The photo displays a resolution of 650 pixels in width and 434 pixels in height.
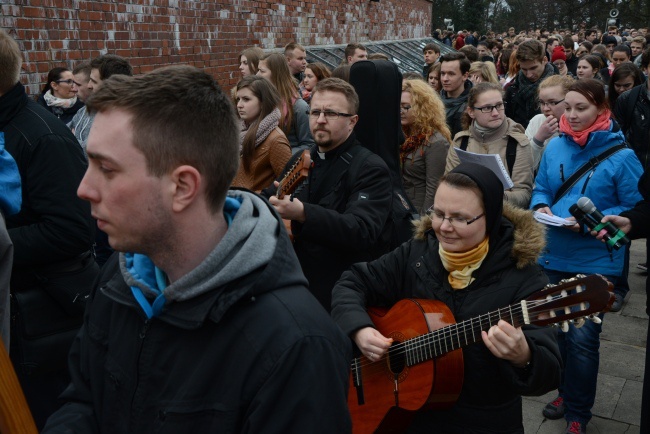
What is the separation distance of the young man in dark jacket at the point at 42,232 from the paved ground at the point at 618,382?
277cm

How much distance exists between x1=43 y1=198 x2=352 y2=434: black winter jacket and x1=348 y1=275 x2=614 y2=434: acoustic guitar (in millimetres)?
1045

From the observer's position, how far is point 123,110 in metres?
1.59

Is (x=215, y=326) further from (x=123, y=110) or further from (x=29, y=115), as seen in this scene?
(x=29, y=115)

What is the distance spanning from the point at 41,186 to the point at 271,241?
73.4 inches

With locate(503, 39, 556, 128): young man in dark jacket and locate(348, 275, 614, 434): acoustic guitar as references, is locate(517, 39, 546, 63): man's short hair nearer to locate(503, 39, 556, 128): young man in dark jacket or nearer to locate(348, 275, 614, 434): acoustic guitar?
locate(503, 39, 556, 128): young man in dark jacket

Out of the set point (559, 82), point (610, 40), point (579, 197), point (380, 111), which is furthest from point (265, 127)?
point (610, 40)

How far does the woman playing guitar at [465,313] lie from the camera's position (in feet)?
8.69

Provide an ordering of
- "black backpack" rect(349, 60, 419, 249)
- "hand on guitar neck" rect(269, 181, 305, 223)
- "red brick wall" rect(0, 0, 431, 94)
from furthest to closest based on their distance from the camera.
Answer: "red brick wall" rect(0, 0, 431, 94), "black backpack" rect(349, 60, 419, 249), "hand on guitar neck" rect(269, 181, 305, 223)

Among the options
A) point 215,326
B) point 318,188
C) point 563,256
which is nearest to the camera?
point 215,326

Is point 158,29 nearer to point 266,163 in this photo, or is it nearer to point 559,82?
point 266,163

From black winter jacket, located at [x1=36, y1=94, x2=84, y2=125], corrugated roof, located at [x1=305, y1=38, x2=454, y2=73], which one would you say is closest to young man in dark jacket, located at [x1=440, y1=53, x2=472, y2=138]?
black winter jacket, located at [x1=36, y1=94, x2=84, y2=125]

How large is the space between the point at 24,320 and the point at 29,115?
925mm

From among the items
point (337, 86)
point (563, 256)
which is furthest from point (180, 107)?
point (563, 256)

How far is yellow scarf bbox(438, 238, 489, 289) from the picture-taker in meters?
2.76
